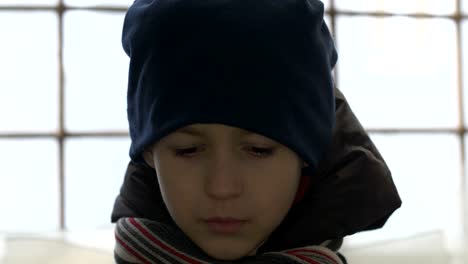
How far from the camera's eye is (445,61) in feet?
5.79

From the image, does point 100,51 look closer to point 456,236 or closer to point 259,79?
point 456,236

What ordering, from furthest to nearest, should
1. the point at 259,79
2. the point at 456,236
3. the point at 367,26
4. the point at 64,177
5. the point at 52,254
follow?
the point at 367,26 → the point at 64,177 → the point at 456,236 → the point at 52,254 → the point at 259,79

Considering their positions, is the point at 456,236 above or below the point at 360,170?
below

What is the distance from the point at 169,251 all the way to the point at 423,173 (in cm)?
102

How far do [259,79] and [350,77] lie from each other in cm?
99

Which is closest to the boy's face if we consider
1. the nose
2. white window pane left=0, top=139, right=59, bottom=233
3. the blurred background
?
the nose

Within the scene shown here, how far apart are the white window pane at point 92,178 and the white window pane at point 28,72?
83mm

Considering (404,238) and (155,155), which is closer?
(155,155)

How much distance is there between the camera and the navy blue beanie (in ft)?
2.28

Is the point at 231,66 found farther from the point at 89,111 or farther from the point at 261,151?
the point at 89,111

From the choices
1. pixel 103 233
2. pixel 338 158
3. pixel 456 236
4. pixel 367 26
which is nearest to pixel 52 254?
pixel 103 233

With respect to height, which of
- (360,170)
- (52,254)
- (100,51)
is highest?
(100,51)

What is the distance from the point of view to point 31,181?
1558mm

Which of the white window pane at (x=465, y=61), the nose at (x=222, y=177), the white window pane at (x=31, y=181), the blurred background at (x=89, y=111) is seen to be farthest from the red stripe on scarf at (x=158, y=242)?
the white window pane at (x=465, y=61)
